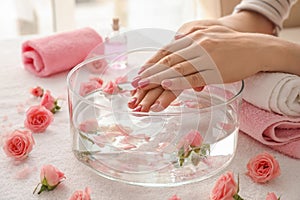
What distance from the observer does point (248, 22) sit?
3.38 feet

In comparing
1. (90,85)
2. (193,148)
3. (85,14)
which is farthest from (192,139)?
(85,14)

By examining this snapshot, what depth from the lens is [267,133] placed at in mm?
815

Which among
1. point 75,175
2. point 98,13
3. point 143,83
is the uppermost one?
point 143,83

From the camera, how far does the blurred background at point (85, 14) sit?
1.85 meters

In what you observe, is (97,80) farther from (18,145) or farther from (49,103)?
(18,145)

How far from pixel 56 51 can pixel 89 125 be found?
311 mm

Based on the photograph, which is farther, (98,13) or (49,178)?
(98,13)

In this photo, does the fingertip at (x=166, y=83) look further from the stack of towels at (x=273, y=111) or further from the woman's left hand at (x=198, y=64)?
the stack of towels at (x=273, y=111)

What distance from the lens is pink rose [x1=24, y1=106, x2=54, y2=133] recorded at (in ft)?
2.82

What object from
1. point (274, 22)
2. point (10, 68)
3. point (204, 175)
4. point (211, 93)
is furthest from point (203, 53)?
point (10, 68)

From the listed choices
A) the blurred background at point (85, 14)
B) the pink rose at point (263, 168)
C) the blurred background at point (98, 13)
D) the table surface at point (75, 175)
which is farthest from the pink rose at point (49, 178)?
the blurred background at point (85, 14)

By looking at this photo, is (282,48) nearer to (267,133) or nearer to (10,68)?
(267,133)

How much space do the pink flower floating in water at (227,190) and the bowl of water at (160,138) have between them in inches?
2.2

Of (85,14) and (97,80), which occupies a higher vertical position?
(97,80)
